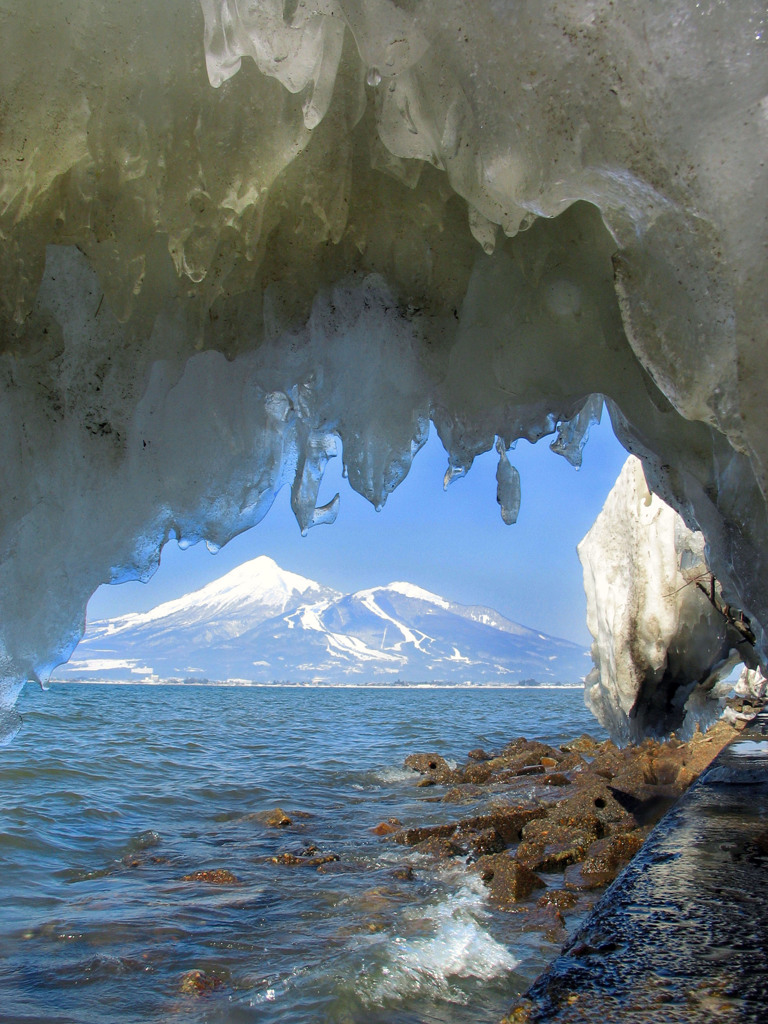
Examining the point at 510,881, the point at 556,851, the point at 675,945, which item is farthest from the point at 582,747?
the point at 675,945

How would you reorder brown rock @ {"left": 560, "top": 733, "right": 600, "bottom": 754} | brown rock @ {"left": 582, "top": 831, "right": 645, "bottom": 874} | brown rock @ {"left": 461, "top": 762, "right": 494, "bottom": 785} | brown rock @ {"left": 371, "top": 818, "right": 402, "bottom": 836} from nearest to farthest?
1. brown rock @ {"left": 582, "top": 831, "right": 645, "bottom": 874}
2. brown rock @ {"left": 371, "top": 818, "right": 402, "bottom": 836}
3. brown rock @ {"left": 461, "top": 762, "right": 494, "bottom": 785}
4. brown rock @ {"left": 560, "top": 733, "right": 600, "bottom": 754}

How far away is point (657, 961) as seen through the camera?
5.98 feet

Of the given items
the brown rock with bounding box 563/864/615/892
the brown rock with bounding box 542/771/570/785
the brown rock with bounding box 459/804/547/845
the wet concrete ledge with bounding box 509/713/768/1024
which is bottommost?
the brown rock with bounding box 542/771/570/785

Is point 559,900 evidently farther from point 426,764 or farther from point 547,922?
point 426,764

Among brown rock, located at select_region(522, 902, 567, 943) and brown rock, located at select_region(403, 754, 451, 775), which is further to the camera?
brown rock, located at select_region(403, 754, 451, 775)

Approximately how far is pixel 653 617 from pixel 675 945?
1162 centimetres

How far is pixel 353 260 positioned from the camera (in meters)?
4.54

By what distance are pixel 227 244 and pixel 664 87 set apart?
2520 mm

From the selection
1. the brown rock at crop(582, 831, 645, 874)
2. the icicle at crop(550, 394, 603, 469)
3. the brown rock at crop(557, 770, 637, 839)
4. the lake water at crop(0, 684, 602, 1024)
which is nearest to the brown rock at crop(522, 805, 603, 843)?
the brown rock at crop(557, 770, 637, 839)

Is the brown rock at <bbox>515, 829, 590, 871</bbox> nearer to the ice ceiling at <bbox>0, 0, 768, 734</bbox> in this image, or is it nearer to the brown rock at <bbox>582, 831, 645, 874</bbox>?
the brown rock at <bbox>582, 831, 645, 874</bbox>

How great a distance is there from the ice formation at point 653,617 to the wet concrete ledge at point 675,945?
9.47 meters

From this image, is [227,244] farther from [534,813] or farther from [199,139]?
[534,813]

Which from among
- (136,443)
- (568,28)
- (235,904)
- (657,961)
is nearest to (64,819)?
(235,904)

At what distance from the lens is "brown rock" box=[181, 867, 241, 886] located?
239 inches
